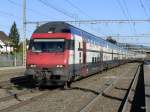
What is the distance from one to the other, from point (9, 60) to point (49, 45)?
118 feet

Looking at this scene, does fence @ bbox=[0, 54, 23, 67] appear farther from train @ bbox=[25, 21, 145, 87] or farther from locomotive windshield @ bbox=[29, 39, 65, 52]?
locomotive windshield @ bbox=[29, 39, 65, 52]

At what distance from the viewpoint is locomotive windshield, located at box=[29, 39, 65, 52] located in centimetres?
2056

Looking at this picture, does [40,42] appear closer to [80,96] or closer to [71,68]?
[71,68]

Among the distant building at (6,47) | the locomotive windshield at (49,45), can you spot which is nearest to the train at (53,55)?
the locomotive windshield at (49,45)

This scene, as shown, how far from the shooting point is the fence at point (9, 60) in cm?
5416

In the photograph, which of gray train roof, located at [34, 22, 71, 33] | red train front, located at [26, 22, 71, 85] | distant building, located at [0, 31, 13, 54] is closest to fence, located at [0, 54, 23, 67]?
distant building, located at [0, 31, 13, 54]

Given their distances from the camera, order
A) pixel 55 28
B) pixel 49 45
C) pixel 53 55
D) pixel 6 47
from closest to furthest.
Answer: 1. pixel 53 55
2. pixel 49 45
3. pixel 55 28
4. pixel 6 47

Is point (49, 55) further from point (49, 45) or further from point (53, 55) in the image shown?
point (49, 45)

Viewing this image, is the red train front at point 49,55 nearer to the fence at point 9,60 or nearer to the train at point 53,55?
the train at point 53,55

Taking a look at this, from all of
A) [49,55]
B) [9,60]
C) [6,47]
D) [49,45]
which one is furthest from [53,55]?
[6,47]

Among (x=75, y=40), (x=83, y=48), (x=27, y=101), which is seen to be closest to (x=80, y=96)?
(x=27, y=101)

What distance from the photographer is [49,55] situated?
20.4m

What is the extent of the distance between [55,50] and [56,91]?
2.00 metres

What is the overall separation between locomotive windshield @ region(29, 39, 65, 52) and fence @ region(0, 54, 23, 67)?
33.7 meters
